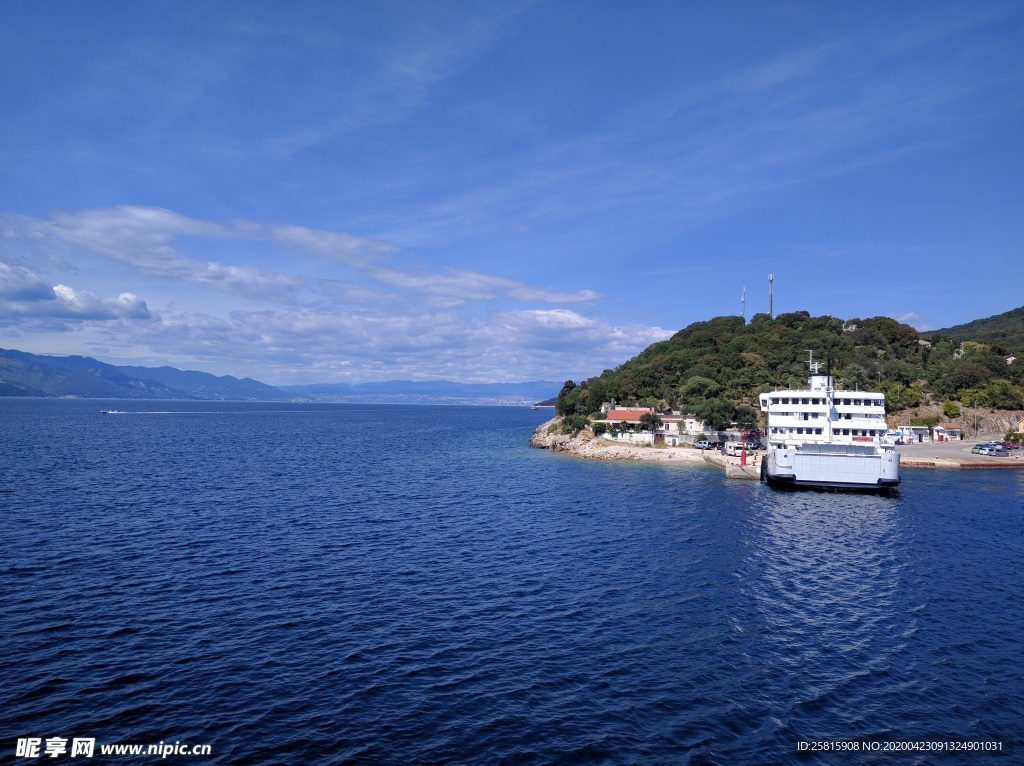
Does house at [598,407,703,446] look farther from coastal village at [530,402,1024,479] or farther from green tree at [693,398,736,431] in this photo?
green tree at [693,398,736,431]

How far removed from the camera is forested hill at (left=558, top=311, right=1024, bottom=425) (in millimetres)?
120125

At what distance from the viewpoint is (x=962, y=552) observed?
38875 mm

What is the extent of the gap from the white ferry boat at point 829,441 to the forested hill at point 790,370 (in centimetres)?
2896

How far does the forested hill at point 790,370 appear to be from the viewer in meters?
120

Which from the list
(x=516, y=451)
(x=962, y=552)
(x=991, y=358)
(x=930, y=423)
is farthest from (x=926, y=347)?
(x=962, y=552)

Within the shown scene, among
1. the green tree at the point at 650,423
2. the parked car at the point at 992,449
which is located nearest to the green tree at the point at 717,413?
the green tree at the point at 650,423

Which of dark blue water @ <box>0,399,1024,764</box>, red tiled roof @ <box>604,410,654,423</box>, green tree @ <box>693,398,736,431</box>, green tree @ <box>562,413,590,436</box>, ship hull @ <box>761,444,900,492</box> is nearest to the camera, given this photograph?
dark blue water @ <box>0,399,1024,764</box>

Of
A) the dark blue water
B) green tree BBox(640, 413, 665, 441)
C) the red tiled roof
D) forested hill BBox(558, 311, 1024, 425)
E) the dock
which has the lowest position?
the dark blue water

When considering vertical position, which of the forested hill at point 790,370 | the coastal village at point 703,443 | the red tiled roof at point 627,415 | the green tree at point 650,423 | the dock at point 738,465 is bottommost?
the dock at point 738,465

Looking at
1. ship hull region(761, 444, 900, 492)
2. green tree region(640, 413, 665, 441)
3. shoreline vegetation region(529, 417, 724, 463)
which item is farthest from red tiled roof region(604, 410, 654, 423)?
ship hull region(761, 444, 900, 492)

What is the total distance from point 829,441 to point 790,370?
64.3 metres

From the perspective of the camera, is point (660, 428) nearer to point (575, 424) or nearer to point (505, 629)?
point (575, 424)

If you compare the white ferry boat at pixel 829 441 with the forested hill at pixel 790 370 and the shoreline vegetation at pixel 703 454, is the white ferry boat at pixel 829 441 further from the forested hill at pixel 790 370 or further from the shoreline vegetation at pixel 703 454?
the forested hill at pixel 790 370

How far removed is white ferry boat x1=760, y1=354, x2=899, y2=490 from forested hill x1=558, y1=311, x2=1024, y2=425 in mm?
28960
